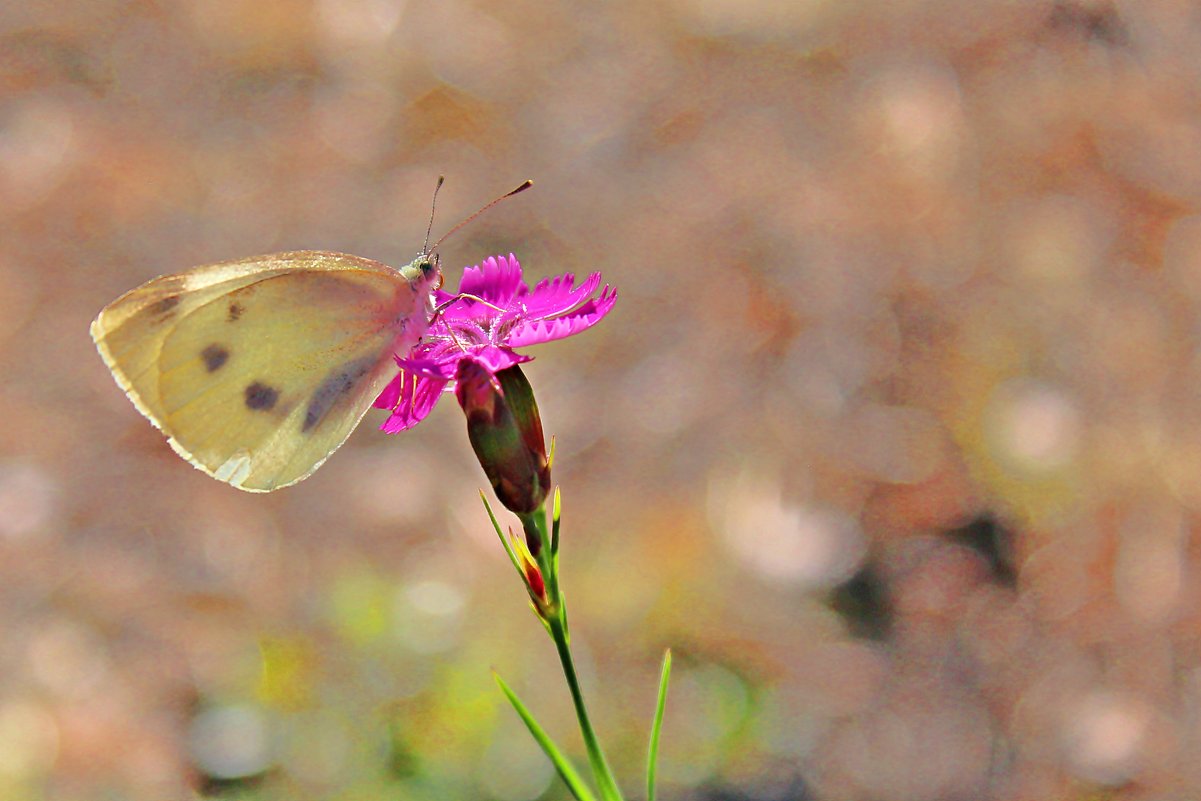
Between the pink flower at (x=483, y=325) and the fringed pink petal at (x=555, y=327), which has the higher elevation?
the fringed pink petal at (x=555, y=327)

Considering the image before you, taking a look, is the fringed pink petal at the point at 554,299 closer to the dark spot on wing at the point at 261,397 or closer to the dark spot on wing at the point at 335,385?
the dark spot on wing at the point at 335,385

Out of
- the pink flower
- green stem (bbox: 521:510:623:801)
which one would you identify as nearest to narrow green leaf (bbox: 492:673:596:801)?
green stem (bbox: 521:510:623:801)

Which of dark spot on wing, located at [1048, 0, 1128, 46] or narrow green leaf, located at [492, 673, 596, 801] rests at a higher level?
narrow green leaf, located at [492, 673, 596, 801]

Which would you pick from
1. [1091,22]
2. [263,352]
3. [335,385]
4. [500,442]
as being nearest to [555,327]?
[500,442]

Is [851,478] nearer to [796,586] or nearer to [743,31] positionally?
[796,586]

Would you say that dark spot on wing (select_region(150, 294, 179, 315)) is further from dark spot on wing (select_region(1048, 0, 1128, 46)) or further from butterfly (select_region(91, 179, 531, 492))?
dark spot on wing (select_region(1048, 0, 1128, 46))

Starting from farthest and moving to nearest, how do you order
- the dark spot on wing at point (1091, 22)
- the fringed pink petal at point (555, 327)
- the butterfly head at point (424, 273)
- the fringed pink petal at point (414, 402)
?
1. the dark spot on wing at point (1091, 22)
2. the butterfly head at point (424, 273)
3. the fringed pink petal at point (414, 402)
4. the fringed pink petal at point (555, 327)

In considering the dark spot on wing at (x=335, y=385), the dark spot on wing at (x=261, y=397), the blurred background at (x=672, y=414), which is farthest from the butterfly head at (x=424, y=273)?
the blurred background at (x=672, y=414)
